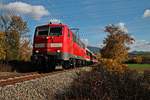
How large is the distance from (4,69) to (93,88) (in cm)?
1669

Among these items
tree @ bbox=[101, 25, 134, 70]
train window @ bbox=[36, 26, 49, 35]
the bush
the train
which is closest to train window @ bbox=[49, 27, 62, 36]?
the train

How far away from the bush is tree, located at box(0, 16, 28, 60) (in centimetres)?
4174

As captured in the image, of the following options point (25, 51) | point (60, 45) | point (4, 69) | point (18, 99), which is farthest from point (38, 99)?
point (25, 51)

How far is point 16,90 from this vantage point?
39.5 feet

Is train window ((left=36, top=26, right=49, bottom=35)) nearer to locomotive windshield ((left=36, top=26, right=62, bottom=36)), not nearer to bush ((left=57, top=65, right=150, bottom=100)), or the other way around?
locomotive windshield ((left=36, top=26, right=62, bottom=36))

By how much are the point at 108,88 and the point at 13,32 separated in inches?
1959

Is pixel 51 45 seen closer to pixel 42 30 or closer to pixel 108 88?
pixel 42 30

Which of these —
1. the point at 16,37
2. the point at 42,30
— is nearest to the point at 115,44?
the point at 16,37

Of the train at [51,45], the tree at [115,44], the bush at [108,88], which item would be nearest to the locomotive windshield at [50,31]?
the train at [51,45]

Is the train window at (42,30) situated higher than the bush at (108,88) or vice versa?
the train window at (42,30)

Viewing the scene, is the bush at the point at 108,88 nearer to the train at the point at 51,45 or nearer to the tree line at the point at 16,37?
the train at the point at 51,45

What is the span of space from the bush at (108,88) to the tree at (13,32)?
41.7 meters

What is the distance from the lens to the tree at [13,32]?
53.8 meters

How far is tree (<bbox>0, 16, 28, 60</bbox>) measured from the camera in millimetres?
53781
